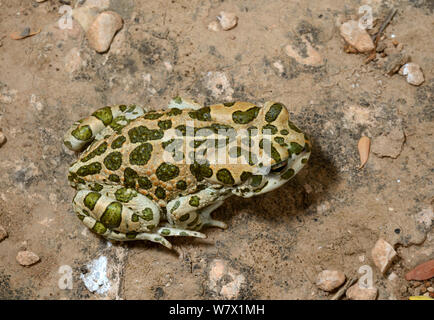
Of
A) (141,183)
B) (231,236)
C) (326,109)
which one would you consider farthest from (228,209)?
(326,109)

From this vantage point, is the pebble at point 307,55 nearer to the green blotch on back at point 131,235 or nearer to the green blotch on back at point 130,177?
the green blotch on back at point 130,177

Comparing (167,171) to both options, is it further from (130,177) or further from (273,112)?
(273,112)

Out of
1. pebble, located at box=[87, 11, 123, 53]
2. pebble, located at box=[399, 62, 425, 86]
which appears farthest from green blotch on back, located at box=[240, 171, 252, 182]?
pebble, located at box=[87, 11, 123, 53]

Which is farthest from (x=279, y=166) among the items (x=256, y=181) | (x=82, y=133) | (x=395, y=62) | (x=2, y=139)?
(x=2, y=139)

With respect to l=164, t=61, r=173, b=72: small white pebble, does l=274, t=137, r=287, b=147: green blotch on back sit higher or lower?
higher

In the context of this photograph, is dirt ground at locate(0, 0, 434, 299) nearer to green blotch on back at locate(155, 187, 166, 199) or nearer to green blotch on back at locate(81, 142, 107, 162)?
green blotch on back at locate(155, 187, 166, 199)

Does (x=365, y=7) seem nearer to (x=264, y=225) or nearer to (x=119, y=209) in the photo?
(x=264, y=225)
